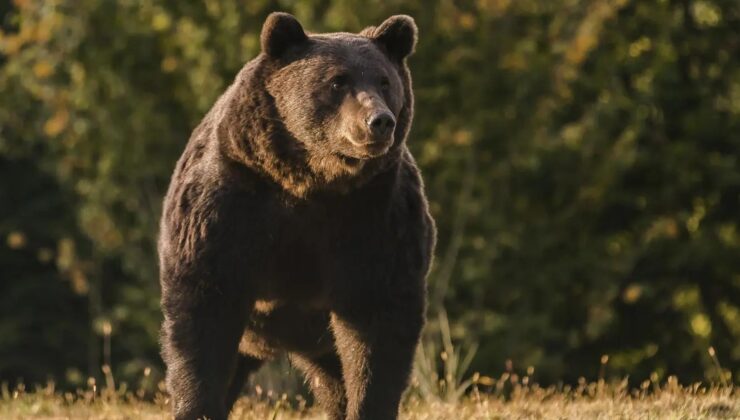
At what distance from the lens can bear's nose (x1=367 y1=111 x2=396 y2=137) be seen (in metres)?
5.95

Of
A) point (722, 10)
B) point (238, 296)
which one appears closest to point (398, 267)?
point (238, 296)

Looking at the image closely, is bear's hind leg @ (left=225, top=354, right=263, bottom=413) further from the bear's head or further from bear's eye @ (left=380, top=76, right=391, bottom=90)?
bear's eye @ (left=380, top=76, right=391, bottom=90)

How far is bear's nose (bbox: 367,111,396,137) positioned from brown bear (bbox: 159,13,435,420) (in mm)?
256

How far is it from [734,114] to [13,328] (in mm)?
12268

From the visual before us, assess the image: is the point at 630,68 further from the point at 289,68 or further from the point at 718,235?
the point at 289,68

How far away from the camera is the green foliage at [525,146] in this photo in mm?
19719

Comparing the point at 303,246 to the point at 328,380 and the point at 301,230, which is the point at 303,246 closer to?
the point at 301,230

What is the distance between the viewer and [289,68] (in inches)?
253

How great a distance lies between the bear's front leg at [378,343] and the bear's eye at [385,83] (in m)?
0.85

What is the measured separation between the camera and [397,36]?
659 cm

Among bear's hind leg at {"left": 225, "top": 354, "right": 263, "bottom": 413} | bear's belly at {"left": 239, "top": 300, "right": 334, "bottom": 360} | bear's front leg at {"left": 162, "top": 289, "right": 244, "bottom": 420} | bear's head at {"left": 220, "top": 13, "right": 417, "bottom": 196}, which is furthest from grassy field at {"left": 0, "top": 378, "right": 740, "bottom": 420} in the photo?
bear's head at {"left": 220, "top": 13, "right": 417, "bottom": 196}

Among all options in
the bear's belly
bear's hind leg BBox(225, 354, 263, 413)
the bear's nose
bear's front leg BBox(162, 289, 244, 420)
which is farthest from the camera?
bear's hind leg BBox(225, 354, 263, 413)

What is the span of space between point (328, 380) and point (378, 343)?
933 millimetres

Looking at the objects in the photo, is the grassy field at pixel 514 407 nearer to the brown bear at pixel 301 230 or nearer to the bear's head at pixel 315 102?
the brown bear at pixel 301 230
